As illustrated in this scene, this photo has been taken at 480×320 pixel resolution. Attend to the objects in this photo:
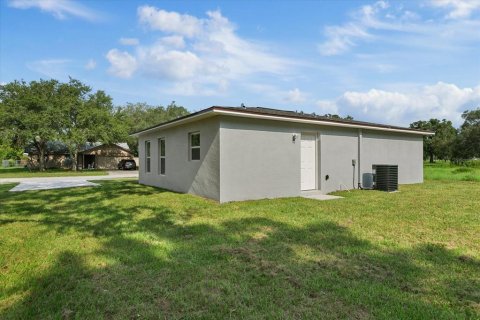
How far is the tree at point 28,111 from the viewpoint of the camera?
2861 cm

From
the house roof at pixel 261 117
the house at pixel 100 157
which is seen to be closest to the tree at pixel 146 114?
the house at pixel 100 157

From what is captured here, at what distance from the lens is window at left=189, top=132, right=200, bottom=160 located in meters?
9.98

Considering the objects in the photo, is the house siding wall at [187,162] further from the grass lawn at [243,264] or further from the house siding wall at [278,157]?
the grass lawn at [243,264]

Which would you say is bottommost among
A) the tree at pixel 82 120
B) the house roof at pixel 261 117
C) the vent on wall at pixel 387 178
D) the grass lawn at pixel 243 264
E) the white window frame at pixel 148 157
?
the grass lawn at pixel 243 264

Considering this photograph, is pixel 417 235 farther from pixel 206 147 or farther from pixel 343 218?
pixel 206 147

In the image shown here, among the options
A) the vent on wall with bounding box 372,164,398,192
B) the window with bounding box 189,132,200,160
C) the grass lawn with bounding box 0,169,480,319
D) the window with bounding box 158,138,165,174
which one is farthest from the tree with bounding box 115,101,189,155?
the grass lawn with bounding box 0,169,480,319

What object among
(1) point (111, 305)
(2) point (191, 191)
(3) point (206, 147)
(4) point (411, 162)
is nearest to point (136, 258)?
(1) point (111, 305)

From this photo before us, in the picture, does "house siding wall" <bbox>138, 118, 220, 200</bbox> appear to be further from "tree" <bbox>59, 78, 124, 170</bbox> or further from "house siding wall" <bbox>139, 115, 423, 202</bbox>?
"tree" <bbox>59, 78, 124, 170</bbox>

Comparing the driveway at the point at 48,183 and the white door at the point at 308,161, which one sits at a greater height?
the white door at the point at 308,161

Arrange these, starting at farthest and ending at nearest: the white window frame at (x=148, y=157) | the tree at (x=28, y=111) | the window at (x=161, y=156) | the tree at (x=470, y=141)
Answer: the tree at (x=470, y=141), the tree at (x=28, y=111), the white window frame at (x=148, y=157), the window at (x=161, y=156)

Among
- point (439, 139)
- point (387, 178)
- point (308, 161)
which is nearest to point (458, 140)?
point (439, 139)

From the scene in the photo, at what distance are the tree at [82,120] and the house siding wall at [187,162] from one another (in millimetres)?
20262

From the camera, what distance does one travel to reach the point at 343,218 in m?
6.34

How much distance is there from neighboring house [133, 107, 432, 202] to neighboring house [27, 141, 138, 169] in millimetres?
28138
